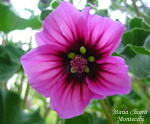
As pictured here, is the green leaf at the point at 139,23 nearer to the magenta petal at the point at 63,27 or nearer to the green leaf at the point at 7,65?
the magenta petal at the point at 63,27

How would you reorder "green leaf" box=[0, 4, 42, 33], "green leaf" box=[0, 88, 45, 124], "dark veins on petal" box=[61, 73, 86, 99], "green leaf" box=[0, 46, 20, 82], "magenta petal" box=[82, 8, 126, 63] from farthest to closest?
"green leaf" box=[0, 4, 42, 33]
"green leaf" box=[0, 88, 45, 124]
"green leaf" box=[0, 46, 20, 82]
"dark veins on petal" box=[61, 73, 86, 99]
"magenta petal" box=[82, 8, 126, 63]

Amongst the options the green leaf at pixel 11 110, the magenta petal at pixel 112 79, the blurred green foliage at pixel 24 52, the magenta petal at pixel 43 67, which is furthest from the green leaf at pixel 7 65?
the magenta petal at pixel 112 79

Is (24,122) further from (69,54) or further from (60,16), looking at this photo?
(60,16)

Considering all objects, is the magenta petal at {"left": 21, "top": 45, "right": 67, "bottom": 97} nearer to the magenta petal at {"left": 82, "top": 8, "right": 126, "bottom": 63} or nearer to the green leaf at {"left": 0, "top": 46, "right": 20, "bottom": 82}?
the magenta petal at {"left": 82, "top": 8, "right": 126, "bottom": 63}

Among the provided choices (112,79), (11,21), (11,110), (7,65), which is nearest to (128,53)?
(112,79)

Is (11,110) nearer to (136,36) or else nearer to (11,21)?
(11,21)

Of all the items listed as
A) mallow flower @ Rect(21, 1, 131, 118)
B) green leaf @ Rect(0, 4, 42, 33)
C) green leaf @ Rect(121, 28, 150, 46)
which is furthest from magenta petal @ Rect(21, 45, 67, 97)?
green leaf @ Rect(0, 4, 42, 33)

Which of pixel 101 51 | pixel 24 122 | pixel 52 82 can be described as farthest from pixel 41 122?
pixel 101 51
